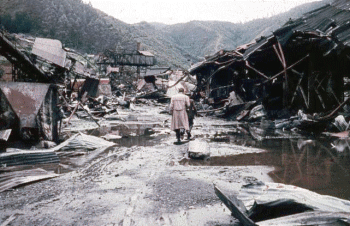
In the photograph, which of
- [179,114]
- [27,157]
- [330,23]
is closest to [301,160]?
[179,114]

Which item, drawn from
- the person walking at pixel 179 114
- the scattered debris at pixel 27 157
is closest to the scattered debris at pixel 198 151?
the person walking at pixel 179 114

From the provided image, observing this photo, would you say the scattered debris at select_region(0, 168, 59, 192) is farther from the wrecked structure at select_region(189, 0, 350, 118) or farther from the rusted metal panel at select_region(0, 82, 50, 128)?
the wrecked structure at select_region(189, 0, 350, 118)

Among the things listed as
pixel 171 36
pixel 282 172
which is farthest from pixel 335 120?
pixel 171 36

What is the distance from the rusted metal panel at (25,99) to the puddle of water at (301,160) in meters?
3.70

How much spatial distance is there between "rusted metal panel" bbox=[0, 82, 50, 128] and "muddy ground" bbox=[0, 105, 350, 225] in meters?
1.37

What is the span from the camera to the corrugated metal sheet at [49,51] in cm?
802

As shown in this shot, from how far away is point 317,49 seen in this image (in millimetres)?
10625

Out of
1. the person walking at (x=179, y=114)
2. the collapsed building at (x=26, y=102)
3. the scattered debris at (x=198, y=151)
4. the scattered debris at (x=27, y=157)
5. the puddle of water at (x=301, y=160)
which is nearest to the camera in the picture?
the puddle of water at (x=301, y=160)

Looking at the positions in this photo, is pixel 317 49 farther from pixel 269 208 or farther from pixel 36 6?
pixel 36 6

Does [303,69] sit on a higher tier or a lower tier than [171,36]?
lower

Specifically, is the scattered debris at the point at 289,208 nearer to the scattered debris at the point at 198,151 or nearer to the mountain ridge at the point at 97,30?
the scattered debris at the point at 198,151

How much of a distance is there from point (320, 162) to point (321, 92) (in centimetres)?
655

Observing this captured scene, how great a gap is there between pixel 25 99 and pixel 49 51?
8.52 feet

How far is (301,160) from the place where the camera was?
225 inches
